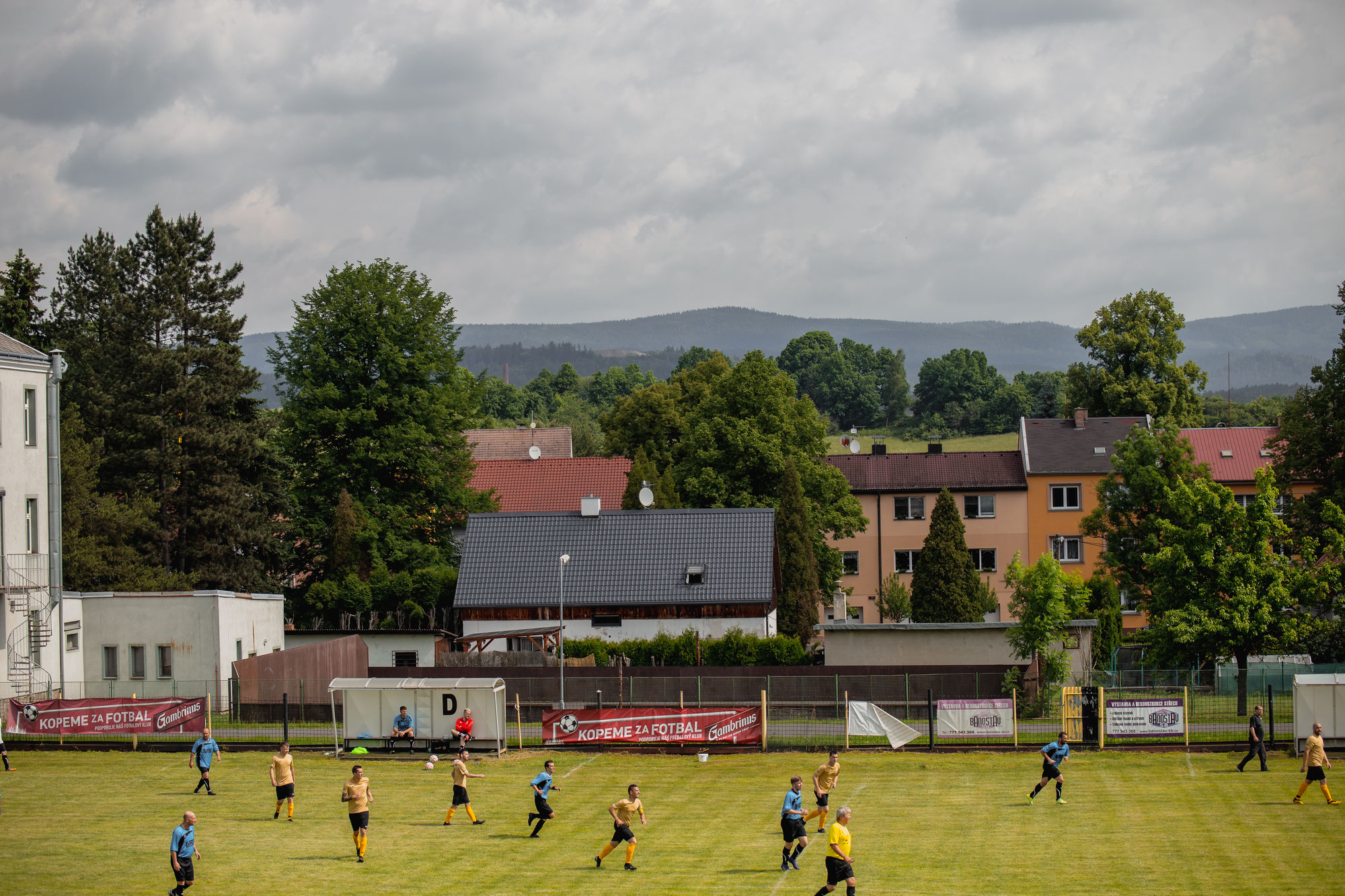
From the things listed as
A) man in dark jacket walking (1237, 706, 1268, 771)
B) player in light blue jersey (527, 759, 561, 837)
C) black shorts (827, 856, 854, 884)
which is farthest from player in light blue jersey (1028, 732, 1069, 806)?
player in light blue jersey (527, 759, 561, 837)

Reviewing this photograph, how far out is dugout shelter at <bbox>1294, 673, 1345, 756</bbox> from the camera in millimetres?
33781

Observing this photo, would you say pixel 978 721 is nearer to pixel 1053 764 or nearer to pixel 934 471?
pixel 1053 764

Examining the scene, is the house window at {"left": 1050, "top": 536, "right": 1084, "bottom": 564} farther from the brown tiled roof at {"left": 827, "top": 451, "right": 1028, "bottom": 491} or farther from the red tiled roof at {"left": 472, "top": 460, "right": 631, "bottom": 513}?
the red tiled roof at {"left": 472, "top": 460, "right": 631, "bottom": 513}

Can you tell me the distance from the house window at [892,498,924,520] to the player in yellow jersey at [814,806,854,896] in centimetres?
5345

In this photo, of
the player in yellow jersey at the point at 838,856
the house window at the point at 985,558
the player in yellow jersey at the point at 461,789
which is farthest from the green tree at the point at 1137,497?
the player in yellow jersey at the point at 838,856

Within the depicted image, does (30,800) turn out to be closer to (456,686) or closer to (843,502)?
(456,686)

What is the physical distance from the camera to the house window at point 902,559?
73.3 metres

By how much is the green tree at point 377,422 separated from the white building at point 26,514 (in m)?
16.2

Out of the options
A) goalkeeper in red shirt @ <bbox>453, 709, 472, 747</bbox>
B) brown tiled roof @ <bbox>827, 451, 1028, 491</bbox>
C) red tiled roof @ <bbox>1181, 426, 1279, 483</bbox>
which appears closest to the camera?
goalkeeper in red shirt @ <bbox>453, 709, 472, 747</bbox>

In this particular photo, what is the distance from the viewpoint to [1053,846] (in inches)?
990

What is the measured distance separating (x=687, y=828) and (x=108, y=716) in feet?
63.7

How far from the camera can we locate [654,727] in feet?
123

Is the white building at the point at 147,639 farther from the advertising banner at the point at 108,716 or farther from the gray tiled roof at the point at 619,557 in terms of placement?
the gray tiled roof at the point at 619,557

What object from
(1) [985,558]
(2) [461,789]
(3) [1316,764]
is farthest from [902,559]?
(2) [461,789]
